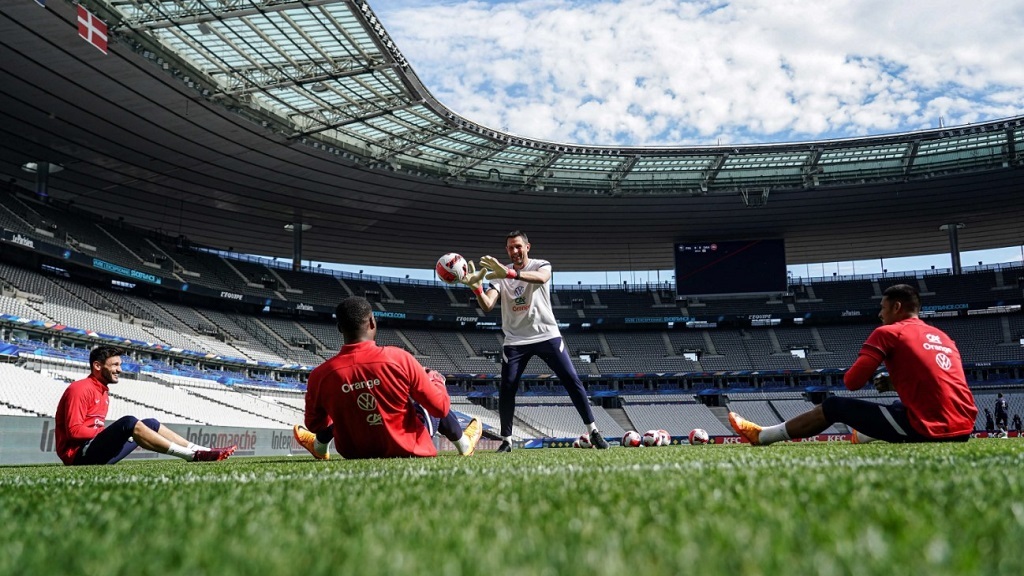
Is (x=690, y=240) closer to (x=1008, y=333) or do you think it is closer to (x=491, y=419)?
(x=491, y=419)

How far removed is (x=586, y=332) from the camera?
51688mm

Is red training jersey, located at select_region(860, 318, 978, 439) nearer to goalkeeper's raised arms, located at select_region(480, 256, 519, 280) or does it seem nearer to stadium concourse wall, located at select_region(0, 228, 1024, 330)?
goalkeeper's raised arms, located at select_region(480, 256, 519, 280)

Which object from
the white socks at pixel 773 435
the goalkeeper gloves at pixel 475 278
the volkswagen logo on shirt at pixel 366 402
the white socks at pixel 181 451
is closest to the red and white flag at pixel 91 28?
the white socks at pixel 181 451

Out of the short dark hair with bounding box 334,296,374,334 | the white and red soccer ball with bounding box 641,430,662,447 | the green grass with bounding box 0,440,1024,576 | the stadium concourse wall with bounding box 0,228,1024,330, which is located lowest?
the white and red soccer ball with bounding box 641,430,662,447

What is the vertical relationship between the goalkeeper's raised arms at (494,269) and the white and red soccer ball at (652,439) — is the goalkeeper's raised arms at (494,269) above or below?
above

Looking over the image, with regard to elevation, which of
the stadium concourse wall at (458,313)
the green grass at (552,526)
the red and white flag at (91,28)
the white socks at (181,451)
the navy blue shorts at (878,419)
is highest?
the red and white flag at (91,28)

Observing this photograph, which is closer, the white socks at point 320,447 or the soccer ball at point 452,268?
the white socks at point 320,447

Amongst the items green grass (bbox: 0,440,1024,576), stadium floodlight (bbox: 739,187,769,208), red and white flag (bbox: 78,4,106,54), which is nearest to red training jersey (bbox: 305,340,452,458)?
green grass (bbox: 0,440,1024,576)

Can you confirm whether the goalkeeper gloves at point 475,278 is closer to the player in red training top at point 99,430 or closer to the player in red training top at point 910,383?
the player in red training top at point 99,430

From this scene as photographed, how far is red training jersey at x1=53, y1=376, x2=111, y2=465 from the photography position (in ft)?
23.3

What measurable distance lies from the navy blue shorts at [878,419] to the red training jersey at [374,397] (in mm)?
2958

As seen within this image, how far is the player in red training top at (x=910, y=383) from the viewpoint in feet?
16.9

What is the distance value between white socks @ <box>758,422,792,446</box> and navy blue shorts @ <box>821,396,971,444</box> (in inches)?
26.9

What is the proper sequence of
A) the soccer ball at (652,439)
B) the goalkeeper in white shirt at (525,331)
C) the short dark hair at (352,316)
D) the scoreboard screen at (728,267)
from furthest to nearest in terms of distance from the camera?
1. the scoreboard screen at (728,267)
2. the soccer ball at (652,439)
3. the goalkeeper in white shirt at (525,331)
4. the short dark hair at (352,316)
